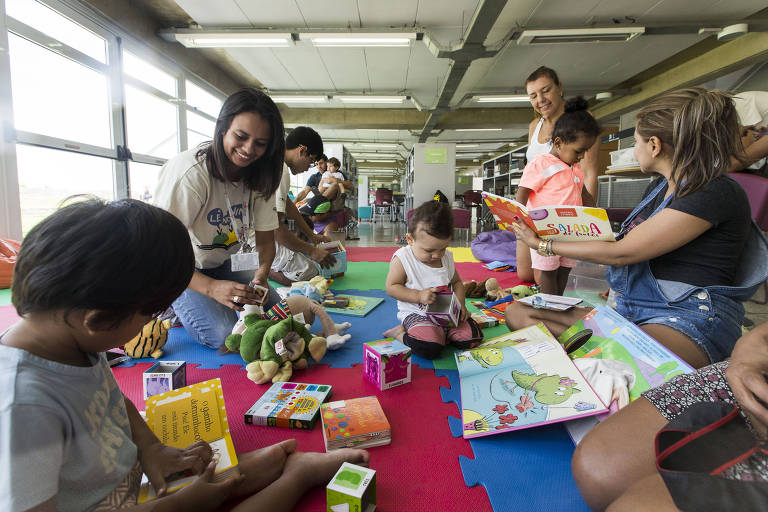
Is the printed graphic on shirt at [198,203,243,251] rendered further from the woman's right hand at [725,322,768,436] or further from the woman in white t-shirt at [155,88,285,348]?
the woman's right hand at [725,322,768,436]

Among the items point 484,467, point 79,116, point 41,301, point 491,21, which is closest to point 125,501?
point 41,301

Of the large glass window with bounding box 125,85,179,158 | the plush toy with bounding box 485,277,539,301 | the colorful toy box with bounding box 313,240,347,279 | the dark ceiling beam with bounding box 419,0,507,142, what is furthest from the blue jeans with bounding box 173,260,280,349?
the dark ceiling beam with bounding box 419,0,507,142

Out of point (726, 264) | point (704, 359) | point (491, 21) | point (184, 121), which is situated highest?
point (491, 21)

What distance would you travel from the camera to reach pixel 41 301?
594 mm

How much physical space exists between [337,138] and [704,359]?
42.5 ft

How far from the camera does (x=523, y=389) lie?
1.29 meters

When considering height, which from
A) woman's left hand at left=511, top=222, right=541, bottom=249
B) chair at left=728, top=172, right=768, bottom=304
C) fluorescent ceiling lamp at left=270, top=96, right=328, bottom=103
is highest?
fluorescent ceiling lamp at left=270, top=96, right=328, bottom=103

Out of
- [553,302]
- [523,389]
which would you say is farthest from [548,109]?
[523,389]

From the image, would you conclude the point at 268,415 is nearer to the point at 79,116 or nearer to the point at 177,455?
the point at 177,455

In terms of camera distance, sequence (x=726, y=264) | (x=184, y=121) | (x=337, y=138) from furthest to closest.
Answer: (x=337, y=138) → (x=184, y=121) → (x=726, y=264)

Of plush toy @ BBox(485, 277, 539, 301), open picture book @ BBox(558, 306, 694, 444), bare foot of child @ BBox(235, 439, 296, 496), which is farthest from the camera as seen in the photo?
plush toy @ BBox(485, 277, 539, 301)

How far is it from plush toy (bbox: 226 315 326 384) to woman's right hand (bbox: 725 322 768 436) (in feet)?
4.55

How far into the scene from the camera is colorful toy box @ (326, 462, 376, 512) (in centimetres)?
81

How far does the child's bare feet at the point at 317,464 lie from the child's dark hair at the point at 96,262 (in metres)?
0.57
